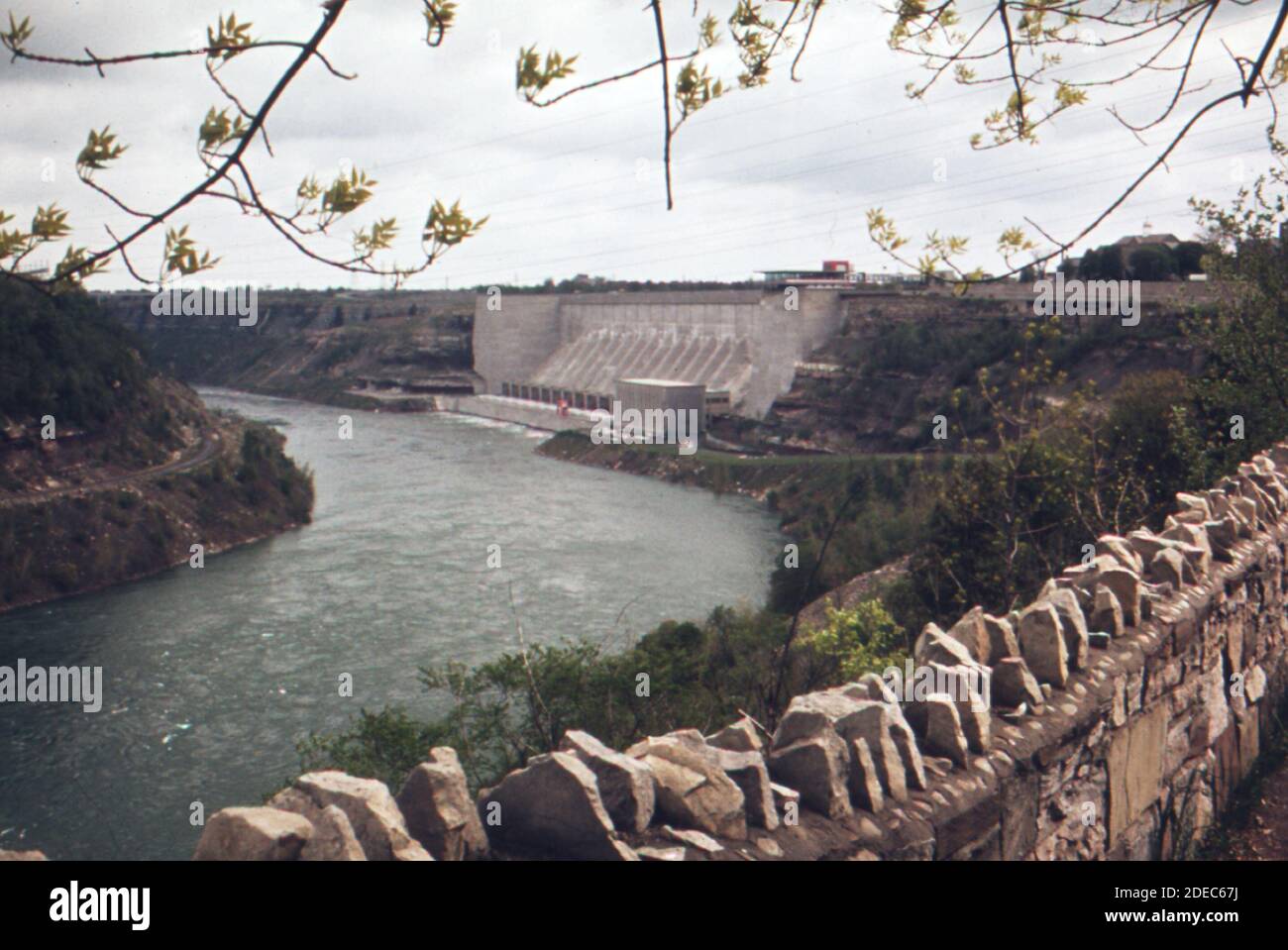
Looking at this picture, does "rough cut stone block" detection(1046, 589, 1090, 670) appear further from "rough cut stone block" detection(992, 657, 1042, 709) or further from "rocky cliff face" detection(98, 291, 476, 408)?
"rocky cliff face" detection(98, 291, 476, 408)

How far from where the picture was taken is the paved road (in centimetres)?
3872

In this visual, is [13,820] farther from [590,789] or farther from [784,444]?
[784,444]

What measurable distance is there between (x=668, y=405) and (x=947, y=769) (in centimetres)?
5799

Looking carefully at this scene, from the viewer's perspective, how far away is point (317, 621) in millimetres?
28312

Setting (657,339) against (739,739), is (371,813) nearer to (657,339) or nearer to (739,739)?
(739,739)

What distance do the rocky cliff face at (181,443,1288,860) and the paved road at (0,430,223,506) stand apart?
38.5 m

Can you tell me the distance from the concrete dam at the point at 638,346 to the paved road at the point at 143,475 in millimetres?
23500

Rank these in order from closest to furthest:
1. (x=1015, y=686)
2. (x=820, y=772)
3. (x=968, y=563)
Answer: (x=820, y=772)
(x=1015, y=686)
(x=968, y=563)

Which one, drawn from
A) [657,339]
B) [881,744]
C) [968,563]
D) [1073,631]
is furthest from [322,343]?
[881,744]

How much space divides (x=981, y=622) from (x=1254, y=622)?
3.70 metres

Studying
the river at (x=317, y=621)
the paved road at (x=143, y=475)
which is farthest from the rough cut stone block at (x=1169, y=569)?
the paved road at (x=143, y=475)

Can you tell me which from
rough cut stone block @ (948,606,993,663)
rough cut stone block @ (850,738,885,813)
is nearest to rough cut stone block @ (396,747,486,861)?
rough cut stone block @ (850,738,885,813)

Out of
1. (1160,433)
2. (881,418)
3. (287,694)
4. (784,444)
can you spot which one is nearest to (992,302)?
(881,418)

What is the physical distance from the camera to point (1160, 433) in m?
19.4
